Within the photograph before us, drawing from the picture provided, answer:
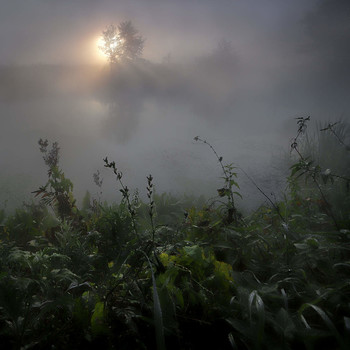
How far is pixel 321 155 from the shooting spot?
5.15 m

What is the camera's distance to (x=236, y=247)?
1.47 m

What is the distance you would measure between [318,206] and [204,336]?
2.43 metres

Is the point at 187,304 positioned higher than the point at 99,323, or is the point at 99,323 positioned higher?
the point at 99,323

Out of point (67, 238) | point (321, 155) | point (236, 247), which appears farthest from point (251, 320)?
point (321, 155)

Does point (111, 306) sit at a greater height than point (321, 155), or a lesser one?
greater

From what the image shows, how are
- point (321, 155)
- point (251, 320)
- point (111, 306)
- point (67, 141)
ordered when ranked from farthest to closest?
point (67, 141) < point (321, 155) < point (111, 306) < point (251, 320)

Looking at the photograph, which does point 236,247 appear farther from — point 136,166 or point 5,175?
point 5,175

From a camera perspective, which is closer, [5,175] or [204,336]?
[204,336]

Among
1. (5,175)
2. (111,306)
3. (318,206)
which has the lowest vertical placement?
(318,206)

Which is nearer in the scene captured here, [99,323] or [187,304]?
[99,323]

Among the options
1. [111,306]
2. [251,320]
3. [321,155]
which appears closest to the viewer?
[251,320]

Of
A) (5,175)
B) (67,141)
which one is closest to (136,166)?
(67,141)

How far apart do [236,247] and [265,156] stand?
6.40 m

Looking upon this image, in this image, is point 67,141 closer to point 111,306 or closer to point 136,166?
point 136,166
